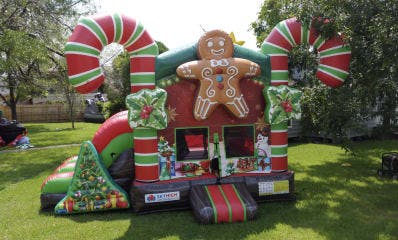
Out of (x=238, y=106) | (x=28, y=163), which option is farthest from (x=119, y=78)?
(x=238, y=106)

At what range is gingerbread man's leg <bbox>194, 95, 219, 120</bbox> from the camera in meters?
7.29

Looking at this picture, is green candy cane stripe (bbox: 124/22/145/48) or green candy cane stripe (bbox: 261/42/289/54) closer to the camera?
green candy cane stripe (bbox: 124/22/145/48)

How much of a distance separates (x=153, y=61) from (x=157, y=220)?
9.75 ft

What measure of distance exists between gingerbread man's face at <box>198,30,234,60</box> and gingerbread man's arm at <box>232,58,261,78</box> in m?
0.29

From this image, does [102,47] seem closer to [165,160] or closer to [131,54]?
[131,54]

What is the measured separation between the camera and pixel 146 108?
6973 millimetres

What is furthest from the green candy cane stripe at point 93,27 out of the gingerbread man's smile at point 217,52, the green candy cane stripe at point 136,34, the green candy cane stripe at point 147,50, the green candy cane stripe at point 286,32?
the green candy cane stripe at point 286,32

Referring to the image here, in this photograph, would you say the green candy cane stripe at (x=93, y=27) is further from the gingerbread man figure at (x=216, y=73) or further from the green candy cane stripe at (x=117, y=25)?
the gingerbread man figure at (x=216, y=73)

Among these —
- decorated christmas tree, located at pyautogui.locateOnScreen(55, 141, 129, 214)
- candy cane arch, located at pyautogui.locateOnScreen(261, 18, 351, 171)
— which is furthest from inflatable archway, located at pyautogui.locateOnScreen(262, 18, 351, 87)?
decorated christmas tree, located at pyautogui.locateOnScreen(55, 141, 129, 214)

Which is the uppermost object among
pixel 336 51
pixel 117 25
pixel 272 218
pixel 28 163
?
pixel 117 25

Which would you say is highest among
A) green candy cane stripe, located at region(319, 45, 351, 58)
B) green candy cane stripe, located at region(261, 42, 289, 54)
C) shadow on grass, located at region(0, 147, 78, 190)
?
green candy cane stripe, located at region(261, 42, 289, 54)

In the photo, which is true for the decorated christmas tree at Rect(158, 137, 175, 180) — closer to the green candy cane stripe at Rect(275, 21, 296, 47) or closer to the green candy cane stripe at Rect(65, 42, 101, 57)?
the green candy cane stripe at Rect(65, 42, 101, 57)

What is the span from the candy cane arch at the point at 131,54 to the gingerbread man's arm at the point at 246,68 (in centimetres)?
161

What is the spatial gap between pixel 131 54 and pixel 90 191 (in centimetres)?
277
